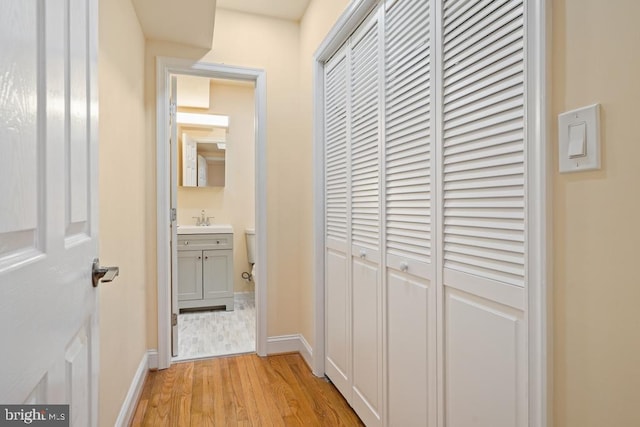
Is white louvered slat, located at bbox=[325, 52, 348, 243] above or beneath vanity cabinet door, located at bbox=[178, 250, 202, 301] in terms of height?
above

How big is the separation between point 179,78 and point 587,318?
12.0ft

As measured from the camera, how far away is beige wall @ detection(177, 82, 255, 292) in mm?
4074

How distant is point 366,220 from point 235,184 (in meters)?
2.78

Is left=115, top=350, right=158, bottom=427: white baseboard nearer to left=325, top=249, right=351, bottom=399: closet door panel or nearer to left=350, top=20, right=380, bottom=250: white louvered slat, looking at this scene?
left=325, top=249, right=351, bottom=399: closet door panel

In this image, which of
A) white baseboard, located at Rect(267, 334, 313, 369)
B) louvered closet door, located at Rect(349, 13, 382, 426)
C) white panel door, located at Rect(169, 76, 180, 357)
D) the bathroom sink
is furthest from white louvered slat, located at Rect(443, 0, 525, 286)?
the bathroom sink

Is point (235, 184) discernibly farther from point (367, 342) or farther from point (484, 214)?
point (484, 214)

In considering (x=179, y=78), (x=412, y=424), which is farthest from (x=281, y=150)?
(x=412, y=424)

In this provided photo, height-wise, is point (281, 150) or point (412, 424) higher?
point (281, 150)

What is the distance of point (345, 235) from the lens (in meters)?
2.01

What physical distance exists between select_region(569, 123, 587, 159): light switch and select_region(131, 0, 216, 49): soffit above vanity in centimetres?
192

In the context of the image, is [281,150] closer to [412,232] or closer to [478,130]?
[412,232]

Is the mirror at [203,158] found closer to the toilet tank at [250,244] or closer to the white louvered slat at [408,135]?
the toilet tank at [250,244]

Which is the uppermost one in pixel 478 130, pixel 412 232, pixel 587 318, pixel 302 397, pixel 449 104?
pixel 449 104

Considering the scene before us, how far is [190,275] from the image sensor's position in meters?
3.65
